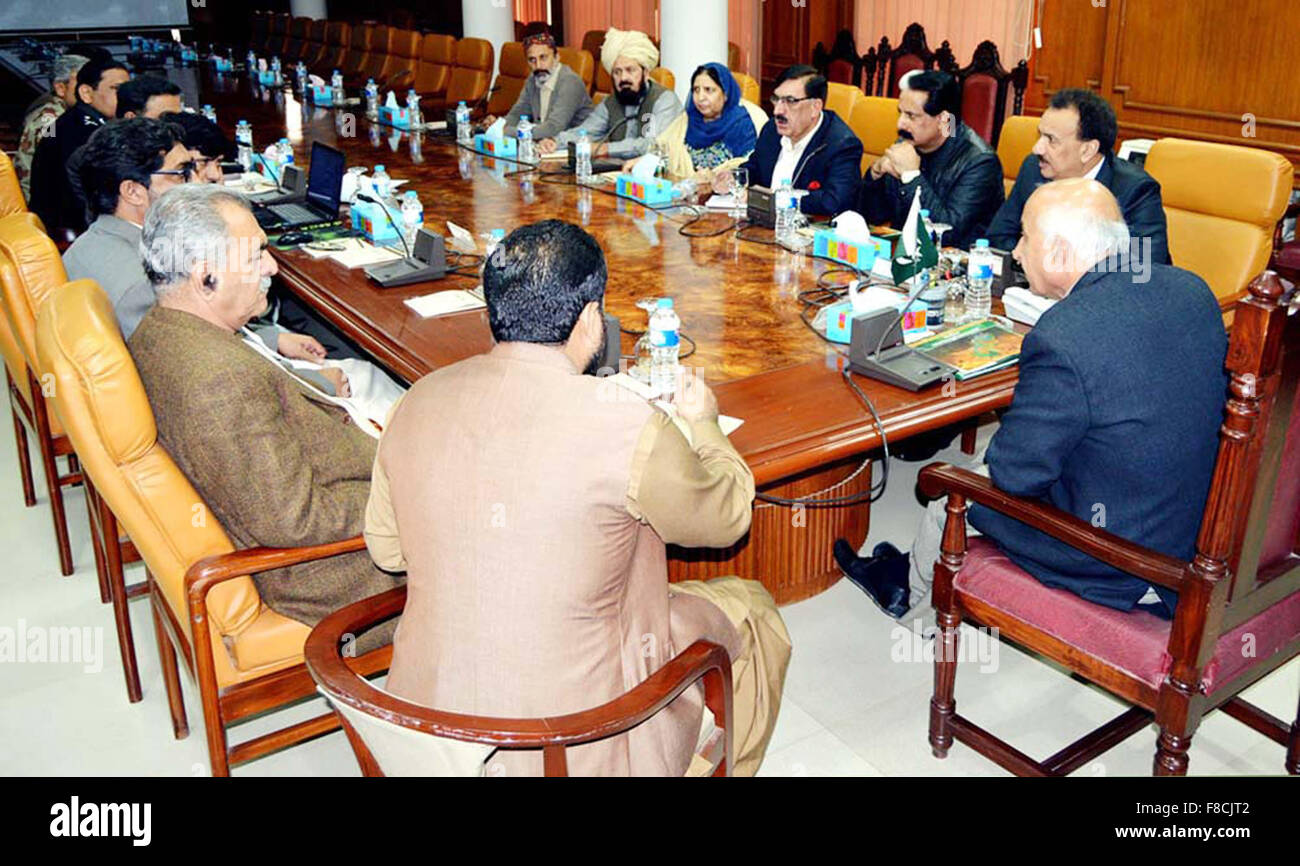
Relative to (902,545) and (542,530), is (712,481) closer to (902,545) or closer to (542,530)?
(542,530)

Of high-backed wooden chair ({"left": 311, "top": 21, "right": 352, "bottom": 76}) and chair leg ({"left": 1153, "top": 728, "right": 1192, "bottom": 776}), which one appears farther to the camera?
high-backed wooden chair ({"left": 311, "top": 21, "right": 352, "bottom": 76})

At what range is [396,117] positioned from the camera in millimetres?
5652

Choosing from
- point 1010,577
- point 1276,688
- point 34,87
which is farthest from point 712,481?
point 34,87

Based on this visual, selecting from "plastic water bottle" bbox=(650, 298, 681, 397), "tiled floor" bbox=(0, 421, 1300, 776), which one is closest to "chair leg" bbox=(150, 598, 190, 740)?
"tiled floor" bbox=(0, 421, 1300, 776)

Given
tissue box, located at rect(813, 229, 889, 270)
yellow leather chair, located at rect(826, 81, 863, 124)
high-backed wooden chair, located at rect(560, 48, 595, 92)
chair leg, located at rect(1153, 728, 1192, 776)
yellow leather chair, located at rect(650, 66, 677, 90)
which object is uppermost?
high-backed wooden chair, located at rect(560, 48, 595, 92)

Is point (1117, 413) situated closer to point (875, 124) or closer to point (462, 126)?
point (875, 124)

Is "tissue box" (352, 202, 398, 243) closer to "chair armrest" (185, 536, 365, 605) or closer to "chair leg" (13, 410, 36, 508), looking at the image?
"chair leg" (13, 410, 36, 508)

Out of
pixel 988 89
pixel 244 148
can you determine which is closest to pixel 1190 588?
pixel 244 148

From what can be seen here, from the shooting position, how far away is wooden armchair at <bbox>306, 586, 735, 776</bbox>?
1.21 meters

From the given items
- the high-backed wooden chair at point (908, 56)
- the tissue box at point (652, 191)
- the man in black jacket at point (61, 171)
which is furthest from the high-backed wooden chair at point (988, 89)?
the man in black jacket at point (61, 171)

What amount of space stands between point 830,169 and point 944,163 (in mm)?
404

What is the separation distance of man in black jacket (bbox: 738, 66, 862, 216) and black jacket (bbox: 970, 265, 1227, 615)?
190 cm
